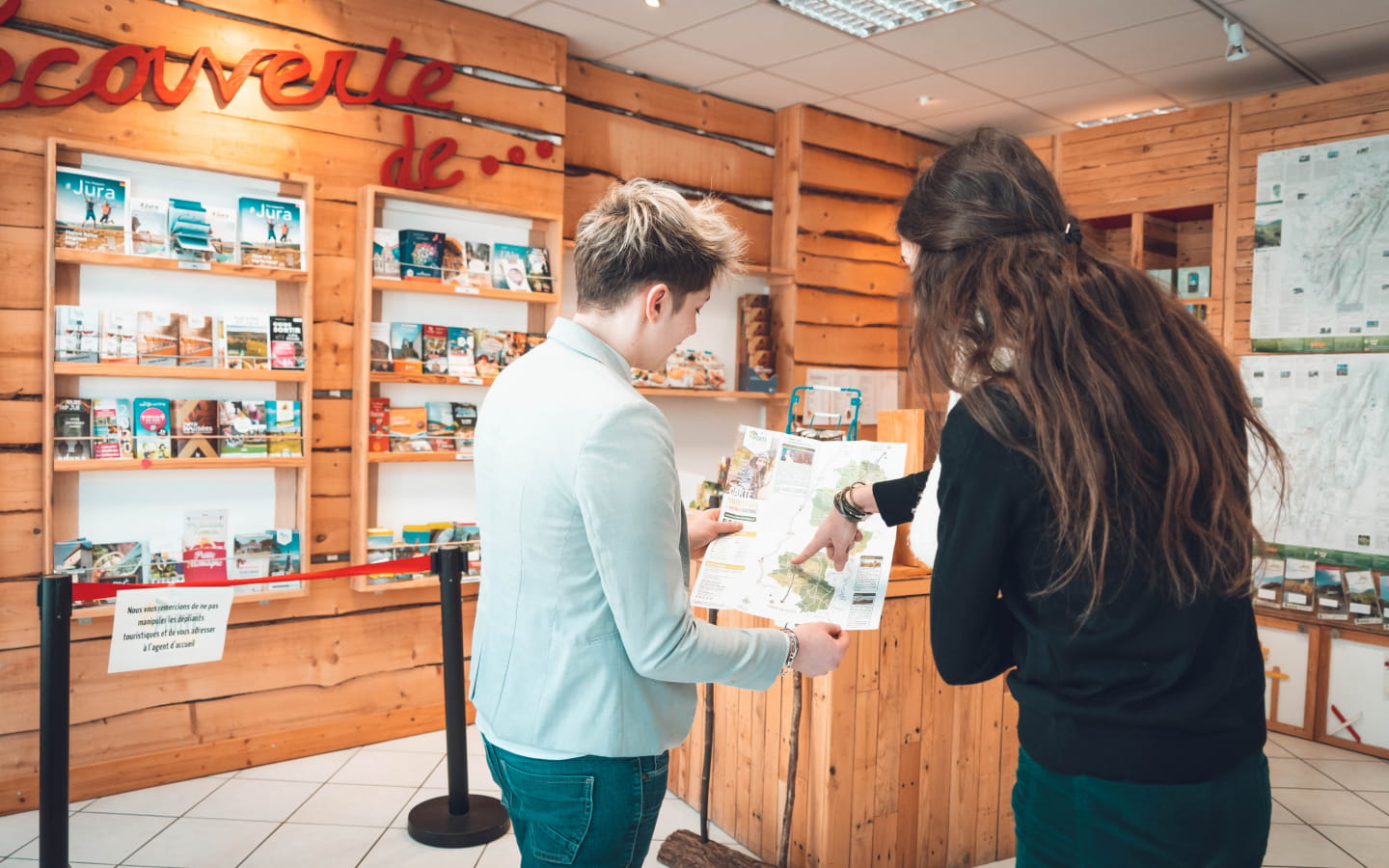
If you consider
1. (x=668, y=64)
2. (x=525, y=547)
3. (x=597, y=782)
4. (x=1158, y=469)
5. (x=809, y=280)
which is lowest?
(x=597, y=782)

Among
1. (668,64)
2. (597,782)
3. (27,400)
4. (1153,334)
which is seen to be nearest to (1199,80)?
(668,64)

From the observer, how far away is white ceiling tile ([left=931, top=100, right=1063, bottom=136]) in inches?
227

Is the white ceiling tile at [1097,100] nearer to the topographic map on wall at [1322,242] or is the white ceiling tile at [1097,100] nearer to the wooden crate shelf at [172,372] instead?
the topographic map on wall at [1322,242]

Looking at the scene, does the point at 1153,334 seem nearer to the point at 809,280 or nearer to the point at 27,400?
the point at 27,400

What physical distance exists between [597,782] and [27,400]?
310 cm

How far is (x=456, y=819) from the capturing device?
3.32m

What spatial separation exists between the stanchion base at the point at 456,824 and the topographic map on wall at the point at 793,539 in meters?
1.57

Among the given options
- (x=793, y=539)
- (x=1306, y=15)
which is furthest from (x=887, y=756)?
(x=1306, y=15)

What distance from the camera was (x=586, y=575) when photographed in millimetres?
1370

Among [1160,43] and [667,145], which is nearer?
[1160,43]

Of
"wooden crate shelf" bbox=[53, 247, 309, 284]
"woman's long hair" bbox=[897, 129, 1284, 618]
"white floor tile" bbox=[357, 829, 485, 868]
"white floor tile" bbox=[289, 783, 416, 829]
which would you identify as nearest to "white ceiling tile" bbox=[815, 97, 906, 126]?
"wooden crate shelf" bbox=[53, 247, 309, 284]

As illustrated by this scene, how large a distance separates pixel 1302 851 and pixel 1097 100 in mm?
4073

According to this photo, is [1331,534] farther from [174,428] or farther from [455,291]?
[174,428]

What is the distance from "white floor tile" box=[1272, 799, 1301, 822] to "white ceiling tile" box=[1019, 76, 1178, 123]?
12.2 feet
